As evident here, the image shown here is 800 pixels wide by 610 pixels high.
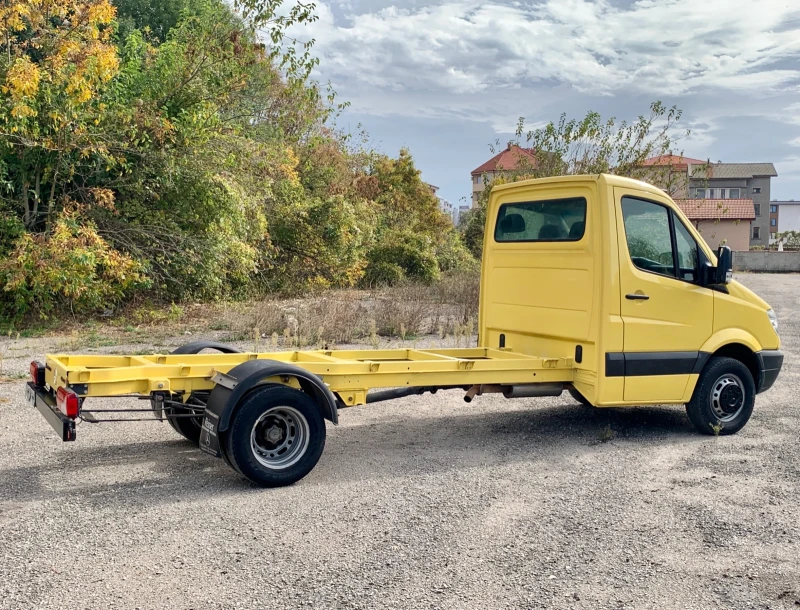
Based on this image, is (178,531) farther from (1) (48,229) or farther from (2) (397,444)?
(1) (48,229)

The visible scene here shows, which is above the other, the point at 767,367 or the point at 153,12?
the point at 153,12

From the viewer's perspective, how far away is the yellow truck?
18.6ft

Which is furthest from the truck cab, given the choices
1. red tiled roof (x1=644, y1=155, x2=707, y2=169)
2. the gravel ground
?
red tiled roof (x1=644, y1=155, x2=707, y2=169)

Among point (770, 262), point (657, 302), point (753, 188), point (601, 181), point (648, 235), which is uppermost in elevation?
point (753, 188)

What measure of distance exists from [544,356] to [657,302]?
1134mm

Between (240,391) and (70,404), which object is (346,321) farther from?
(70,404)

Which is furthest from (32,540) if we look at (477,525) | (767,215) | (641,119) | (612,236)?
(767,215)

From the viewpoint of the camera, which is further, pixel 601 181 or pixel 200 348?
pixel 200 348

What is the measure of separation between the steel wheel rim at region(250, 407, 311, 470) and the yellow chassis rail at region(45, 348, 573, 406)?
1.40ft

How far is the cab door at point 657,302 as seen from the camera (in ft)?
23.0

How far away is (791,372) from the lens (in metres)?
11.6

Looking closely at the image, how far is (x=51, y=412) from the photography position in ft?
18.3

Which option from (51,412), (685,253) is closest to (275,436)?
(51,412)

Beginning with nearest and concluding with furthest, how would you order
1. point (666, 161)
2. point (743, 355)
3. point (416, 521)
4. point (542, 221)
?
point (416, 521)
point (542, 221)
point (743, 355)
point (666, 161)
